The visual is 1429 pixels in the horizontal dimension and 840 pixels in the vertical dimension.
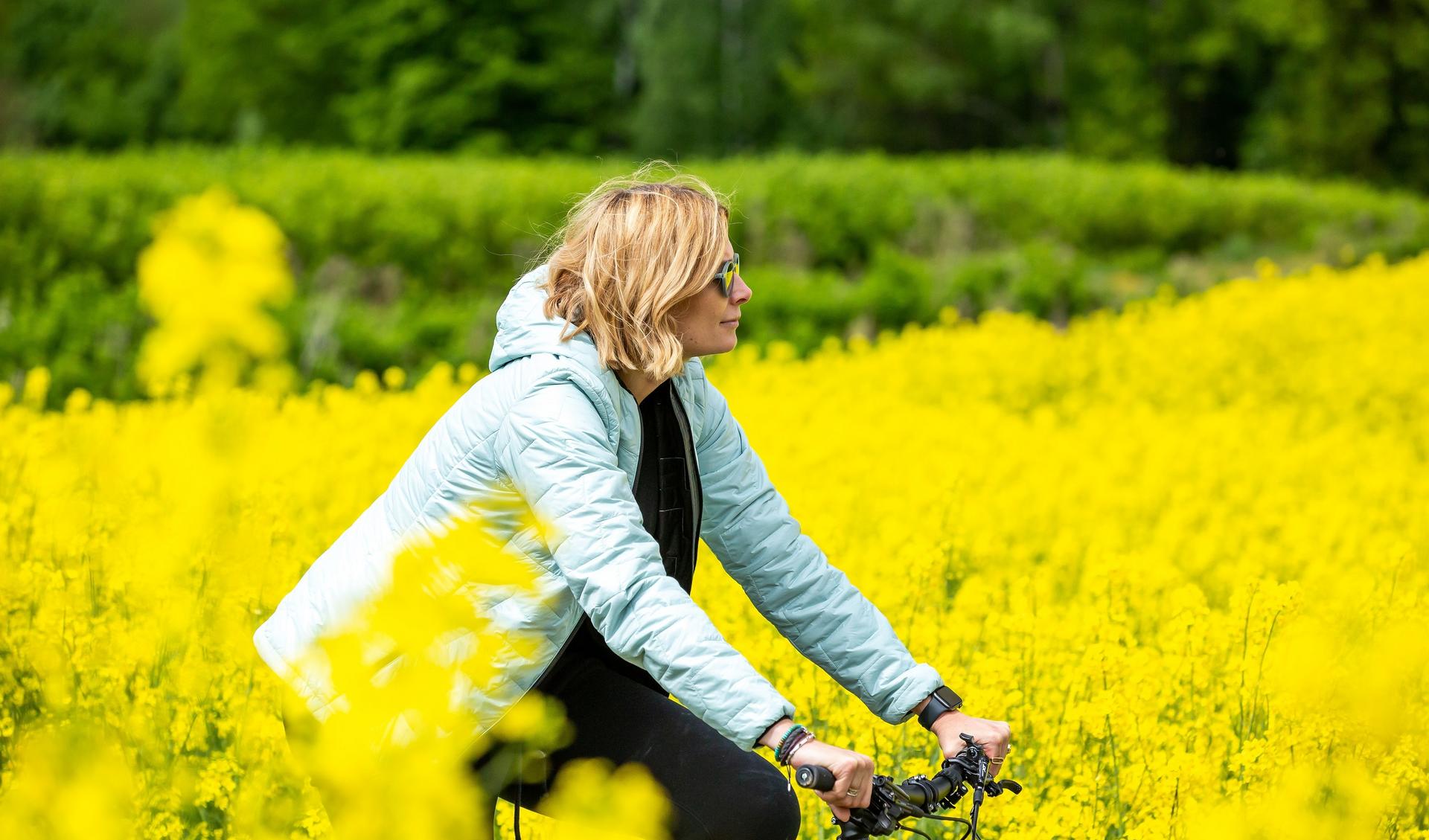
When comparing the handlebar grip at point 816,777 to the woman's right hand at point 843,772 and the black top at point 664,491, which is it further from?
the black top at point 664,491

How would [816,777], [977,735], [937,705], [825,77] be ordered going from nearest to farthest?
[816,777] → [977,735] → [937,705] → [825,77]

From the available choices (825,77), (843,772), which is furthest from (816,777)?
(825,77)

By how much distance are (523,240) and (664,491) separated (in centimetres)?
930

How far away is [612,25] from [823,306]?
2959 centimetres

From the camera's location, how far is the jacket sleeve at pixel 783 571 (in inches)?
98.6

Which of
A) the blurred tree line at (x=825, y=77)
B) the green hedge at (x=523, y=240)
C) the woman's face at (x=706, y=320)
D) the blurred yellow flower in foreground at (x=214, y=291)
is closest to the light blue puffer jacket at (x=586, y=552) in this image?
the woman's face at (x=706, y=320)

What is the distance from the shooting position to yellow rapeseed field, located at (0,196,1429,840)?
2514 millimetres

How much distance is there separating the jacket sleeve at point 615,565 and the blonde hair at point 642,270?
114 mm

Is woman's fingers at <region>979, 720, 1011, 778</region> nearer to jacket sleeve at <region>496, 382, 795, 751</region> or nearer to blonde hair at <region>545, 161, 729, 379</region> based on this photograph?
jacket sleeve at <region>496, 382, 795, 751</region>

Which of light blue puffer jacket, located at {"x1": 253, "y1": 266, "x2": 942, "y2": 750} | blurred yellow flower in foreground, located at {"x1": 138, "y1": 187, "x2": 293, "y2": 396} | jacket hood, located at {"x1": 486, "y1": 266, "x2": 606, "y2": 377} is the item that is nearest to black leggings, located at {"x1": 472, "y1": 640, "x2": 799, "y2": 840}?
light blue puffer jacket, located at {"x1": 253, "y1": 266, "x2": 942, "y2": 750}

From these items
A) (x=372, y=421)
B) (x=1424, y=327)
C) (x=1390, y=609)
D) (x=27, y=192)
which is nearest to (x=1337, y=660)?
(x=1390, y=609)

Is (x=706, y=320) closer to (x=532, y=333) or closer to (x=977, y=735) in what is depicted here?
(x=532, y=333)

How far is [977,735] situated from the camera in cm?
227

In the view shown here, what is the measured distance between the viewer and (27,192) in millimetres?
9523
